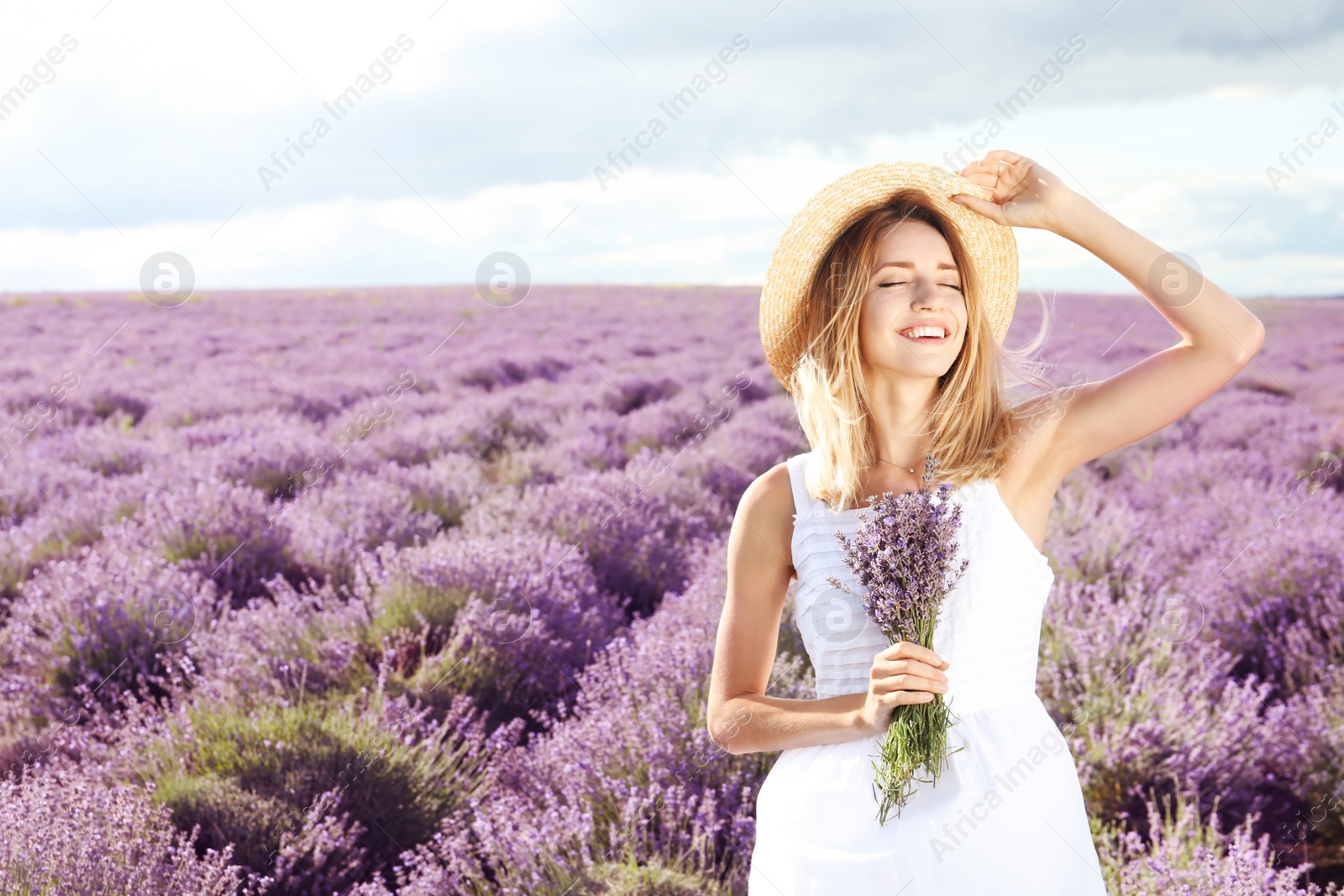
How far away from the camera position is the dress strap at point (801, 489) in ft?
5.10

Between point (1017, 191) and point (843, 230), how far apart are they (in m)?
0.33

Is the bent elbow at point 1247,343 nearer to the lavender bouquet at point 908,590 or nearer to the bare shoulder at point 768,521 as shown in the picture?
the lavender bouquet at point 908,590

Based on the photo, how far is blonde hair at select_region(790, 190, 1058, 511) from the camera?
155 centimetres

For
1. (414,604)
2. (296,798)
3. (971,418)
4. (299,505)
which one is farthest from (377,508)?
(971,418)

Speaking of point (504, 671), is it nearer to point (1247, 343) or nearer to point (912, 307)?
point (912, 307)

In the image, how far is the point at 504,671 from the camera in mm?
3209

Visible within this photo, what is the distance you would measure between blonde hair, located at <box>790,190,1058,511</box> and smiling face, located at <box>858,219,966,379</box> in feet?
0.06

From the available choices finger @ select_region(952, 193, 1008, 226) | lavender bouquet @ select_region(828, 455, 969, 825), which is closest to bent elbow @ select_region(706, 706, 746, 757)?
lavender bouquet @ select_region(828, 455, 969, 825)

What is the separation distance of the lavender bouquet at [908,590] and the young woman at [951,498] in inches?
1.3

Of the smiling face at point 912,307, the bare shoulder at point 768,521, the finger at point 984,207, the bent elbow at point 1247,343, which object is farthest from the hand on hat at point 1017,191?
the bare shoulder at point 768,521

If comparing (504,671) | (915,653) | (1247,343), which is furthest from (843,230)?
(504,671)

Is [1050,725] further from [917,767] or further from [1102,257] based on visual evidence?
[1102,257]

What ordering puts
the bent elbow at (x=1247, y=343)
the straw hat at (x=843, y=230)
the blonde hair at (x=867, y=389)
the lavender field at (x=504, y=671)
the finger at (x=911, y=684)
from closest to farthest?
1. the finger at (x=911, y=684)
2. the bent elbow at (x=1247, y=343)
3. the blonde hair at (x=867, y=389)
4. the straw hat at (x=843, y=230)
5. the lavender field at (x=504, y=671)

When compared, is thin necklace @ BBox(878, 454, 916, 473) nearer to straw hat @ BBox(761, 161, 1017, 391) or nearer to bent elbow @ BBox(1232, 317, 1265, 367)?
straw hat @ BBox(761, 161, 1017, 391)
